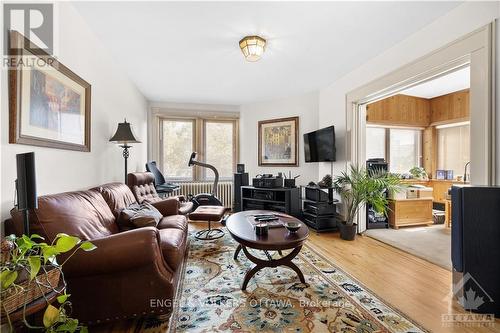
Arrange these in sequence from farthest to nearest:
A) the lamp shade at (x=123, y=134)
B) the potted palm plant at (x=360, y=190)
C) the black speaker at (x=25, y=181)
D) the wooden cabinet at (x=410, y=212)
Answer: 1. the wooden cabinet at (x=410, y=212)
2. the potted palm plant at (x=360, y=190)
3. the lamp shade at (x=123, y=134)
4. the black speaker at (x=25, y=181)

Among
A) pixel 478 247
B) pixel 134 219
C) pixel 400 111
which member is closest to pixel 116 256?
pixel 134 219

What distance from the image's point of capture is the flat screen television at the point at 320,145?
12.1 feet

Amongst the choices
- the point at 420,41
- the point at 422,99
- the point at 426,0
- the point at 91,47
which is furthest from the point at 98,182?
the point at 422,99

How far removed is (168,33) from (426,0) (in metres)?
2.45

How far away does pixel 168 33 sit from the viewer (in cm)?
241

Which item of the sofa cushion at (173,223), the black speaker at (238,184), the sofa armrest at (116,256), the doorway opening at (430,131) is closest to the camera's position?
the sofa armrest at (116,256)

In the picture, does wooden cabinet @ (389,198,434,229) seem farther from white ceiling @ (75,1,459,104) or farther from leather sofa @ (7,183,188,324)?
leather sofa @ (7,183,188,324)

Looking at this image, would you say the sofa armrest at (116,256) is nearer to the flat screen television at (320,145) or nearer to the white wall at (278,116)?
the flat screen television at (320,145)

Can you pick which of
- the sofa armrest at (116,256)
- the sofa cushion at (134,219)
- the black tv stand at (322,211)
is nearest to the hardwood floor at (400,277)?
the black tv stand at (322,211)

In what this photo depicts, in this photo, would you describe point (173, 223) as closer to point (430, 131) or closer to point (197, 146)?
point (197, 146)

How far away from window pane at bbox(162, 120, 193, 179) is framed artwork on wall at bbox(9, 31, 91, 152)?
277cm

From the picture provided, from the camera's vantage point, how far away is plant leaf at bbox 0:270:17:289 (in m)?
0.84

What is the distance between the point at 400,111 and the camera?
16.2 ft

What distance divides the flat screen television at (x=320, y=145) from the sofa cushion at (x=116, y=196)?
117 inches
